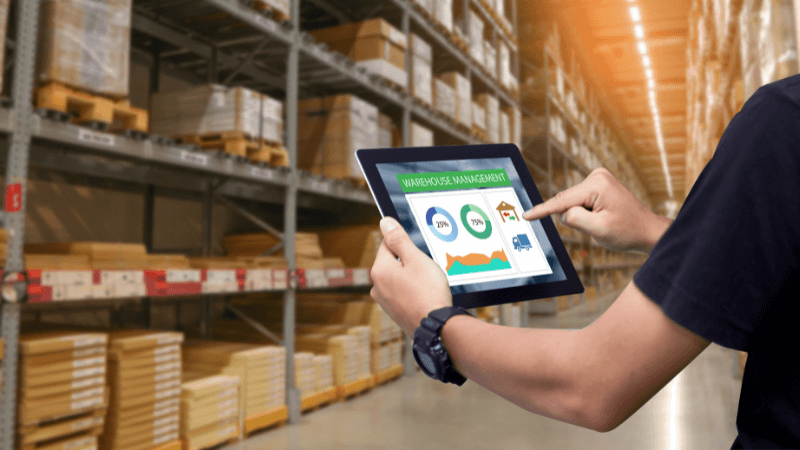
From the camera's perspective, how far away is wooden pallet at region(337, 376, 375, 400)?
5.04 meters

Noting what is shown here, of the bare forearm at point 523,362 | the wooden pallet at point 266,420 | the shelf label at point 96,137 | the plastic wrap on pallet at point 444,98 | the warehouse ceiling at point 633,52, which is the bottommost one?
the wooden pallet at point 266,420

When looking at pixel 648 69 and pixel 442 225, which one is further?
pixel 648 69

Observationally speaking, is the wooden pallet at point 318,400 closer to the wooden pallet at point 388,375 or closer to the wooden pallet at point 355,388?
the wooden pallet at point 355,388

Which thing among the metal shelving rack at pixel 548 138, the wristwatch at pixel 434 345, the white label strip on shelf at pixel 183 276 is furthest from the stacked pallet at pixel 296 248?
the metal shelving rack at pixel 548 138

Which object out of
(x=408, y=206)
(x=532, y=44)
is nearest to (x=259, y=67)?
(x=408, y=206)

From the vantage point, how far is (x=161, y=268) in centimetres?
340

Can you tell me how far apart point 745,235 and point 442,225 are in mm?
573

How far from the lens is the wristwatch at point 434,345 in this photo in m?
0.87

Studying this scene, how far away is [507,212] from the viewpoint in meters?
1.20

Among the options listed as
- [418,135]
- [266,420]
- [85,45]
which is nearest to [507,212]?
[85,45]

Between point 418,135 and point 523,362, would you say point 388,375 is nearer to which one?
point 418,135

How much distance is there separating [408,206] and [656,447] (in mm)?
3525

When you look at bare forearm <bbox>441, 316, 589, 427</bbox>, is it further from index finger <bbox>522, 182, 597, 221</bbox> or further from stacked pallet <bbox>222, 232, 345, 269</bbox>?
stacked pallet <bbox>222, 232, 345, 269</bbox>

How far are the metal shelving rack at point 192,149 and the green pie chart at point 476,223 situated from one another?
7.94 feet
